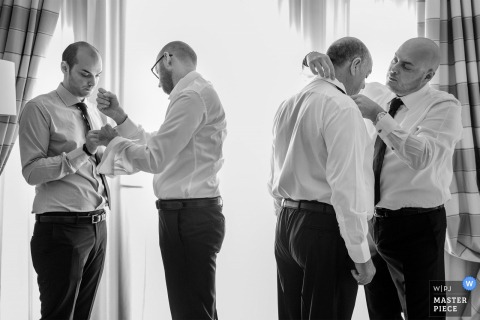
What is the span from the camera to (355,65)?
186 cm

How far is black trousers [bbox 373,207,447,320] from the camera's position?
2156 millimetres

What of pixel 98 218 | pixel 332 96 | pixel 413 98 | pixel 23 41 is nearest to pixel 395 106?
pixel 413 98

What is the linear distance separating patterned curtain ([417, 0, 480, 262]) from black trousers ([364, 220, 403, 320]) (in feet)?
2.67

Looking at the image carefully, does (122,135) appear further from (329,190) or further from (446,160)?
(446,160)

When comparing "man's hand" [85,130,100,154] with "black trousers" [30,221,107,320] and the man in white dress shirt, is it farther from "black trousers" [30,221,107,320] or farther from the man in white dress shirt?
the man in white dress shirt

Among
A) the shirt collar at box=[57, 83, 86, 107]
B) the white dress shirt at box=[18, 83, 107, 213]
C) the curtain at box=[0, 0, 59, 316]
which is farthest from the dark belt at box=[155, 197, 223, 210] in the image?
the curtain at box=[0, 0, 59, 316]

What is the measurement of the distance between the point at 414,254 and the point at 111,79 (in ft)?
6.62

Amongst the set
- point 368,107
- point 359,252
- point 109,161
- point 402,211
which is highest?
point 368,107

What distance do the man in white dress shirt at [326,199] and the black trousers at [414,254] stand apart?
52 centimetres

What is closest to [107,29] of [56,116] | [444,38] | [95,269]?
[56,116]

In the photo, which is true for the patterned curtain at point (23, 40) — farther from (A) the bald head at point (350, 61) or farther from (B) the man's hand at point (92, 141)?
(A) the bald head at point (350, 61)

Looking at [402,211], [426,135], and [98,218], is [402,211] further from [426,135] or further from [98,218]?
[98,218]

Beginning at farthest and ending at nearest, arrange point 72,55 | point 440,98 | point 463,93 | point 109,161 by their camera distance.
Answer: point 463,93
point 72,55
point 440,98
point 109,161

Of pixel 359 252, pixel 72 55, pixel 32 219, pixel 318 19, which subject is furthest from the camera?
pixel 318 19
